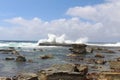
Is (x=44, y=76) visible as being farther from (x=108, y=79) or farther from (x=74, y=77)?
(x=108, y=79)

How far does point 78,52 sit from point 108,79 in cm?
4477

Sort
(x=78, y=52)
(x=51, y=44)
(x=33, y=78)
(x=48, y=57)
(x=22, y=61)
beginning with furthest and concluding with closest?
1. (x=51, y=44)
2. (x=78, y=52)
3. (x=48, y=57)
4. (x=22, y=61)
5. (x=33, y=78)

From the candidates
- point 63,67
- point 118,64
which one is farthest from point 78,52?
point 63,67

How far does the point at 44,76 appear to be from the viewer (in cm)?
1942

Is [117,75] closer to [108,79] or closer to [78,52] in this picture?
[108,79]

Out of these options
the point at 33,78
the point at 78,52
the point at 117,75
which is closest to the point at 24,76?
the point at 33,78

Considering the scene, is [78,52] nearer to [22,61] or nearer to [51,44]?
[22,61]

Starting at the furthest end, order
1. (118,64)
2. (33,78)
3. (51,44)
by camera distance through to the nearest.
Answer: (51,44) < (118,64) < (33,78)

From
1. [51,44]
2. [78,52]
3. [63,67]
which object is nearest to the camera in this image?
[63,67]

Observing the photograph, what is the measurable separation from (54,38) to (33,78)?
109 metres

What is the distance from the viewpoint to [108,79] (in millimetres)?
19359

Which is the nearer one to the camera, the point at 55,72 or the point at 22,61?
the point at 55,72

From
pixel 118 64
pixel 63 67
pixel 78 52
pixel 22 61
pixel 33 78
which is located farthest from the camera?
pixel 78 52

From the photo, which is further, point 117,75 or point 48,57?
point 48,57
